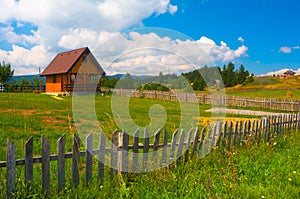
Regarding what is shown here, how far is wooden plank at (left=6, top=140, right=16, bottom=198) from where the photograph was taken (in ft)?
10.1

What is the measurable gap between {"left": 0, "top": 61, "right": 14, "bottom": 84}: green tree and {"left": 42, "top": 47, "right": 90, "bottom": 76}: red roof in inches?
568

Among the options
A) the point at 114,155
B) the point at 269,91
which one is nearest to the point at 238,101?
the point at 114,155

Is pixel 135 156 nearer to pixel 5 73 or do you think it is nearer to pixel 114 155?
pixel 114 155

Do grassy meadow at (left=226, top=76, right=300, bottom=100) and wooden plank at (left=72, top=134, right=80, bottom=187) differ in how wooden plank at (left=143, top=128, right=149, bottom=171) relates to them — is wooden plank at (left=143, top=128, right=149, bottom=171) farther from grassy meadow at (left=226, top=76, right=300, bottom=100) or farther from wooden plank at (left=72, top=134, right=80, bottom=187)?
grassy meadow at (left=226, top=76, right=300, bottom=100)

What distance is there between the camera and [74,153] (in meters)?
3.61

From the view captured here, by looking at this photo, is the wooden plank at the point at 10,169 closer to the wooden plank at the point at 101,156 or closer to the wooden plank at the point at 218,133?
the wooden plank at the point at 101,156

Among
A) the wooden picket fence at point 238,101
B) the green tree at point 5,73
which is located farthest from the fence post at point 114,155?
the green tree at point 5,73

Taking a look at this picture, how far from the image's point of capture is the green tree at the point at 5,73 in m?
49.9

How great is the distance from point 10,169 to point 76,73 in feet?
110

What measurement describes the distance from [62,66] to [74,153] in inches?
1384

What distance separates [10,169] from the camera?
314cm

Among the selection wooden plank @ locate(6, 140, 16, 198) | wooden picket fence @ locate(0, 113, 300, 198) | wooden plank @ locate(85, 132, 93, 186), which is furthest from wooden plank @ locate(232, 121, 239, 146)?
wooden plank @ locate(6, 140, 16, 198)

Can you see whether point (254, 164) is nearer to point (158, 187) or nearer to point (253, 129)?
point (253, 129)

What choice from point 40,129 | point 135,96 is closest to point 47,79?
point 135,96
